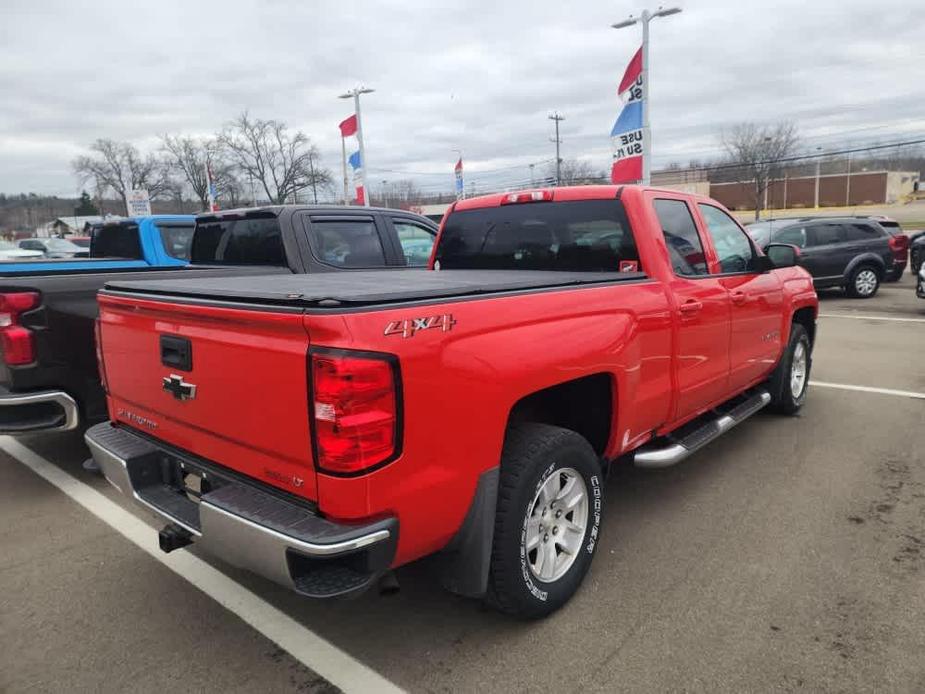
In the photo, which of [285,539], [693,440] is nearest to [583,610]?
[693,440]

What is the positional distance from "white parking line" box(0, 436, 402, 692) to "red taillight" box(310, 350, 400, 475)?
3.30 ft

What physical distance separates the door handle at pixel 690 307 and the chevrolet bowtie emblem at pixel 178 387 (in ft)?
8.48

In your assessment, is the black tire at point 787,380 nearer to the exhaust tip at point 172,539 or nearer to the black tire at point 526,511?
the black tire at point 526,511

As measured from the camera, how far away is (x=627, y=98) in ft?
45.9

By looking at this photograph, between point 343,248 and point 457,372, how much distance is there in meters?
3.77

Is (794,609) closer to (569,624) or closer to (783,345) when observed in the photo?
(569,624)

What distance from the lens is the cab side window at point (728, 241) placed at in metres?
4.44

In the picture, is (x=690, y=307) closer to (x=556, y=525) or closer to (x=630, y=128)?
(x=556, y=525)

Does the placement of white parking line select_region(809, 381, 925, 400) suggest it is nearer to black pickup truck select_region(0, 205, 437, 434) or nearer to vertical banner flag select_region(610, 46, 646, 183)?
black pickup truck select_region(0, 205, 437, 434)

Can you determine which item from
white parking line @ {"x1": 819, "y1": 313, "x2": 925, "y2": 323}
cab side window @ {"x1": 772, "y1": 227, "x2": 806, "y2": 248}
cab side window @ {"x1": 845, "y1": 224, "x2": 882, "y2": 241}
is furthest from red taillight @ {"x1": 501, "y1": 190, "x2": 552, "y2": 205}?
cab side window @ {"x1": 845, "y1": 224, "x2": 882, "y2": 241}

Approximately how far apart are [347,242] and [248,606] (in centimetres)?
352

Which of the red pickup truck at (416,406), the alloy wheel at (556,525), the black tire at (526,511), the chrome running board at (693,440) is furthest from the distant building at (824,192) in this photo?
the black tire at (526,511)

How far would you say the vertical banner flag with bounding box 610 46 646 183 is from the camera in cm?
1372

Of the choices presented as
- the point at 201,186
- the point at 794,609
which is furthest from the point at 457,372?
the point at 201,186
